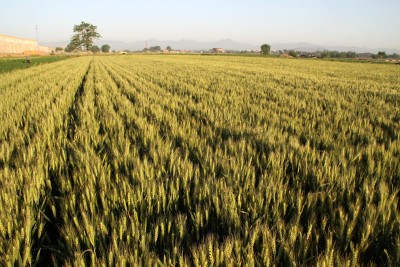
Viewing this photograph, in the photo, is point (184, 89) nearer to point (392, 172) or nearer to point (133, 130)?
point (133, 130)

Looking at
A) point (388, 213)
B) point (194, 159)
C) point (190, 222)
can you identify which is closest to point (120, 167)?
point (194, 159)

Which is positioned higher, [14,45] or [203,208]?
[14,45]

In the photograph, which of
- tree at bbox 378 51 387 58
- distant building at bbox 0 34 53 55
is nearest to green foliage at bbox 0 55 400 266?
distant building at bbox 0 34 53 55

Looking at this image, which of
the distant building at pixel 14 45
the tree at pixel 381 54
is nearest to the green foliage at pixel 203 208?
the distant building at pixel 14 45

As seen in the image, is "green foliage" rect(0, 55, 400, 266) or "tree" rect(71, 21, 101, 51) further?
"tree" rect(71, 21, 101, 51)

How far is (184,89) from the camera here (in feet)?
24.3

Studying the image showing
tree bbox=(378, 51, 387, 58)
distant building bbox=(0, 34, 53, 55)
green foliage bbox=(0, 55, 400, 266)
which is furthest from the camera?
tree bbox=(378, 51, 387, 58)

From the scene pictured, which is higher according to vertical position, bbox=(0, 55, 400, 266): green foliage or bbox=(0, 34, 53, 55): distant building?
bbox=(0, 34, 53, 55): distant building

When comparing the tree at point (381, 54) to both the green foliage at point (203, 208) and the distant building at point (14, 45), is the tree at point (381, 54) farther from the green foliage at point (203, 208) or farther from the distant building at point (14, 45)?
the distant building at point (14, 45)

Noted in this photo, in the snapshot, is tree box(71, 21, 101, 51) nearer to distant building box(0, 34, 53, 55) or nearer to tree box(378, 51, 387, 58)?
distant building box(0, 34, 53, 55)

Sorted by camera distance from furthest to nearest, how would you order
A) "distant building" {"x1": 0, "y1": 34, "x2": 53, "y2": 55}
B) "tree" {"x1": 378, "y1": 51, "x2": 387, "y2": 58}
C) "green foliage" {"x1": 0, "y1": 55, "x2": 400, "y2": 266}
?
"tree" {"x1": 378, "y1": 51, "x2": 387, "y2": 58}, "distant building" {"x1": 0, "y1": 34, "x2": 53, "y2": 55}, "green foliage" {"x1": 0, "y1": 55, "x2": 400, "y2": 266}

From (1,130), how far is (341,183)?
3.66 m

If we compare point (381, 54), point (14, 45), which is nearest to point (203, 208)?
point (14, 45)

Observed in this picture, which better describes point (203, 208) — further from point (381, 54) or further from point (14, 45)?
point (381, 54)
